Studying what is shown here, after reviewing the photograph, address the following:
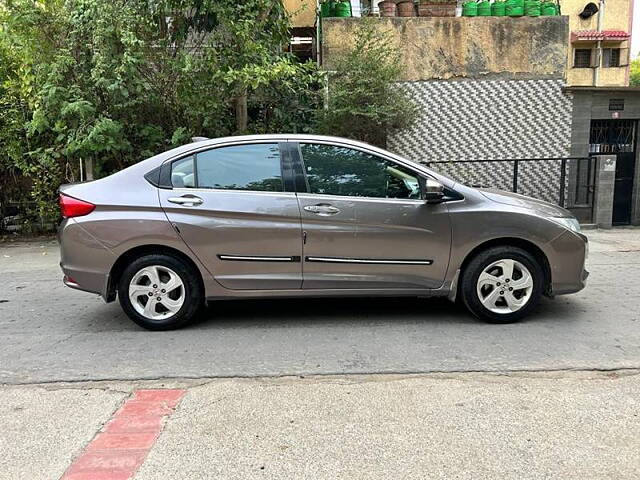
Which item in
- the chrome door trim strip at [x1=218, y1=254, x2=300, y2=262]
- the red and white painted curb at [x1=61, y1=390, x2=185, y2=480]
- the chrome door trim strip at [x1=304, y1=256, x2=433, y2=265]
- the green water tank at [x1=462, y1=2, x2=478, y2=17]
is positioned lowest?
the red and white painted curb at [x1=61, y1=390, x2=185, y2=480]

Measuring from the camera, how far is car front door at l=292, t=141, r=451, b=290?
4.93 meters

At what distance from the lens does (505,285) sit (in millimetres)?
5031

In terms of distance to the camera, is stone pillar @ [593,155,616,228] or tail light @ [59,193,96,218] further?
stone pillar @ [593,155,616,228]

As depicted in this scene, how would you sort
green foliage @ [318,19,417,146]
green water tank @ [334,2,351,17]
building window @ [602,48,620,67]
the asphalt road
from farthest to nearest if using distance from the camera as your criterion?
building window @ [602,48,620,67], green water tank @ [334,2,351,17], green foliage @ [318,19,417,146], the asphalt road

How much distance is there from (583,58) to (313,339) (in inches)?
783

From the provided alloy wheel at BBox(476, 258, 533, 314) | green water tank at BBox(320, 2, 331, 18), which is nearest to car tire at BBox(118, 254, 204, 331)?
alloy wheel at BBox(476, 258, 533, 314)

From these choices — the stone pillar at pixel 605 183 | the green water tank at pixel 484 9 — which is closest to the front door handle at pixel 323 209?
the stone pillar at pixel 605 183

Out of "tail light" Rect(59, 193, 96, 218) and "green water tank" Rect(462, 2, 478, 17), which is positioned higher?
"green water tank" Rect(462, 2, 478, 17)

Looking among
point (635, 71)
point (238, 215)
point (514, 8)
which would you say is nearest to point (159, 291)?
point (238, 215)

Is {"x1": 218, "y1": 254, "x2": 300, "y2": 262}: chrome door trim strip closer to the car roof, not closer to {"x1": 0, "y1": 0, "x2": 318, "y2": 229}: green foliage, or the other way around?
the car roof

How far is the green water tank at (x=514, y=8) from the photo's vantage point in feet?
39.3

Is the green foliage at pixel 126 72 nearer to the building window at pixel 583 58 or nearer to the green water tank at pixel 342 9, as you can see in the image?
the green water tank at pixel 342 9

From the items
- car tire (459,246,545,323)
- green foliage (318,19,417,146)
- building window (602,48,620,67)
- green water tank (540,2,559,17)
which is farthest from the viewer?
building window (602,48,620,67)

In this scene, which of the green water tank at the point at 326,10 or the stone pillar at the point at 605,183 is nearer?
the stone pillar at the point at 605,183
